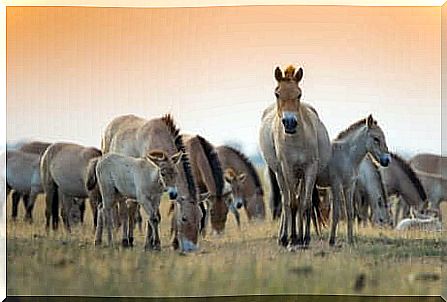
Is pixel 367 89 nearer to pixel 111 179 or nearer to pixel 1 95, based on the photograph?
pixel 111 179

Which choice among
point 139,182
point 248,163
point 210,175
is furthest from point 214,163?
point 139,182

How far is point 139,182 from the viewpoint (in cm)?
593

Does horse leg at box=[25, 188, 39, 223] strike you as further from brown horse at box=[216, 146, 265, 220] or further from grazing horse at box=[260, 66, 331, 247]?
grazing horse at box=[260, 66, 331, 247]

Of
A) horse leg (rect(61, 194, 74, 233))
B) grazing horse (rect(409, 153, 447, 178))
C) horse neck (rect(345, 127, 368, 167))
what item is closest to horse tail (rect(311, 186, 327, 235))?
horse neck (rect(345, 127, 368, 167))

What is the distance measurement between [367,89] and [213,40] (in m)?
1.05

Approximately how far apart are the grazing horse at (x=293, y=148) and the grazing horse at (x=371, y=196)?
26 cm

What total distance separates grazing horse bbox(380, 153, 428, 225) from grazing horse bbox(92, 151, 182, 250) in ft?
4.47

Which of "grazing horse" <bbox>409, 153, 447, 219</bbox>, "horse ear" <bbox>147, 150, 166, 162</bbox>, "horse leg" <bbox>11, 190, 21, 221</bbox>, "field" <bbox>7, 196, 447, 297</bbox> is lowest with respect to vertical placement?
"field" <bbox>7, 196, 447, 297</bbox>

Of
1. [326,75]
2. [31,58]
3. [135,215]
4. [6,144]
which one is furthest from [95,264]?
[326,75]

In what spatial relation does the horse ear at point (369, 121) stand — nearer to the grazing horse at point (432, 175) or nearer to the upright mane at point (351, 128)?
the upright mane at point (351, 128)

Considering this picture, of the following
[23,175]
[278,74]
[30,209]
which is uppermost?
[278,74]

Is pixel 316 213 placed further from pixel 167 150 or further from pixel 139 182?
pixel 139 182

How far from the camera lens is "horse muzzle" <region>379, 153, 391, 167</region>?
234 inches

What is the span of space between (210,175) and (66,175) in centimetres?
93
